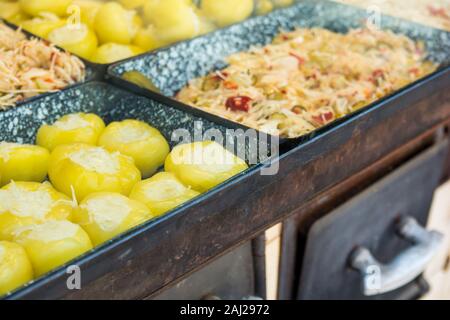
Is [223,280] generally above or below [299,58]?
below

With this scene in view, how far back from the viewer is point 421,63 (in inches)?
86.6

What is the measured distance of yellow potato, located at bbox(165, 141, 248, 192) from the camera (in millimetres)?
1248

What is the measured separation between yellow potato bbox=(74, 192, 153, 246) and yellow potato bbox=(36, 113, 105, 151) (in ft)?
0.94

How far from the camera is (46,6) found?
199cm

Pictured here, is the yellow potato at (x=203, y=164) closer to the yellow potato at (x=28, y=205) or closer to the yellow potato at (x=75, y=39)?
the yellow potato at (x=28, y=205)

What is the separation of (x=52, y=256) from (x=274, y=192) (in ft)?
1.65

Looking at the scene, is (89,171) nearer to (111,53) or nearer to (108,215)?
(108,215)

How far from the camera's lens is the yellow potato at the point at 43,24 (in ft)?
6.31

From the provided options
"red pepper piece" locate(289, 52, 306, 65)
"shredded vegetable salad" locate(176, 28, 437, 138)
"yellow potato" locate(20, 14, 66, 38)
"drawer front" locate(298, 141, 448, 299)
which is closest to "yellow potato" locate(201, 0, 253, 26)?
"shredded vegetable salad" locate(176, 28, 437, 138)

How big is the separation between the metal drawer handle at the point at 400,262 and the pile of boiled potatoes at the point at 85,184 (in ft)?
2.09

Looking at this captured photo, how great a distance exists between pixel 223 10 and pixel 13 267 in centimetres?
A: 146

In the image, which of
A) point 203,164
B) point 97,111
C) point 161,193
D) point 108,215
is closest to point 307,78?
point 97,111

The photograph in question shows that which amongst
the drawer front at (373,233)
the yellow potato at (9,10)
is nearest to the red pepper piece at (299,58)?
the drawer front at (373,233)

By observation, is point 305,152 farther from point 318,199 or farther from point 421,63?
point 421,63
